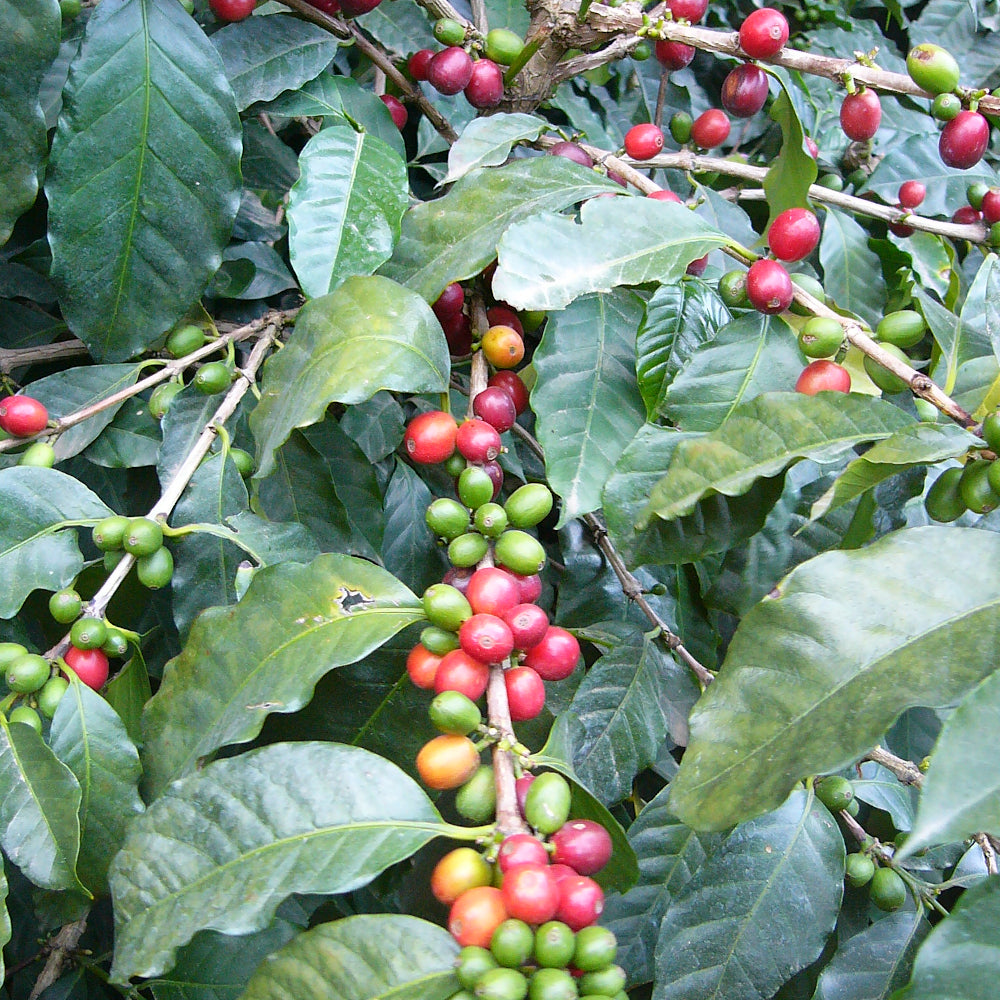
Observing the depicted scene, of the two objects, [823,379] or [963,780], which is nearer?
[963,780]

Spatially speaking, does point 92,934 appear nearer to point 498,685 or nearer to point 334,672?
point 334,672

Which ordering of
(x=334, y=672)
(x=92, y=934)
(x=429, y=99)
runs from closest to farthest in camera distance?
(x=334, y=672) < (x=92, y=934) < (x=429, y=99)

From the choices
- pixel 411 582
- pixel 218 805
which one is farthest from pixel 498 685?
pixel 411 582

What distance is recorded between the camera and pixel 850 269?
133 cm

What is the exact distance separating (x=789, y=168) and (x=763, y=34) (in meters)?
0.17

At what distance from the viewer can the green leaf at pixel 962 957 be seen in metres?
0.53

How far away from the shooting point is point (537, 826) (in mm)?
612

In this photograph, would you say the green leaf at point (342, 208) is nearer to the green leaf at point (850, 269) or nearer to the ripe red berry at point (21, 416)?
the ripe red berry at point (21, 416)

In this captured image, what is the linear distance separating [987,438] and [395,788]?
59cm

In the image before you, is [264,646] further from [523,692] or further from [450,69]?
[450,69]

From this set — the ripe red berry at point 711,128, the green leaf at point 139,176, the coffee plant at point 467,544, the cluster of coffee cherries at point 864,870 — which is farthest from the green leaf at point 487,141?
the cluster of coffee cherries at point 864,870

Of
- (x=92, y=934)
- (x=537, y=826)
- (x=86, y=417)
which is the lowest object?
(x=92, y=934)

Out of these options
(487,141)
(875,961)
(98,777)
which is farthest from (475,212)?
(875,961)

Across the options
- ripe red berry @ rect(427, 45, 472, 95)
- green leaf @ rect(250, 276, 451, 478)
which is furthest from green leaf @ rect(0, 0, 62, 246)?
ripe red berry @ rect(427, 45, 472, 95)
